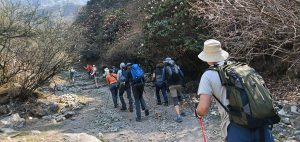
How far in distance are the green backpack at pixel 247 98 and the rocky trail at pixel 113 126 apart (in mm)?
4824

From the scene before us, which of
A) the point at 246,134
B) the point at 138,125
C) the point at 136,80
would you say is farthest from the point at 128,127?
the point at 246,134

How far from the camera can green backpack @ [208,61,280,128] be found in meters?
3.89

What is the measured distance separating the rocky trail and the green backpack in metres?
4.82

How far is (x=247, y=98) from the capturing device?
391cm

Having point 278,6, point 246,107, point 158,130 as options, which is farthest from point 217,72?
point 158,130

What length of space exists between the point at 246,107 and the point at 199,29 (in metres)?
12.5

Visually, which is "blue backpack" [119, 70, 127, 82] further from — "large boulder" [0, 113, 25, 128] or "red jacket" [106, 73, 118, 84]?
"large boulder" [0, 113, 25, 128]

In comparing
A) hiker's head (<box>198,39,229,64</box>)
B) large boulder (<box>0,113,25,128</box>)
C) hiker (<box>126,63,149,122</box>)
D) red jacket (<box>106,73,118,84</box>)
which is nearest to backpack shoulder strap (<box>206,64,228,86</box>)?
hiker's head (<box>198,39,229,64</box>)

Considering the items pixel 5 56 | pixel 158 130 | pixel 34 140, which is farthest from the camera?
pixel 5 56

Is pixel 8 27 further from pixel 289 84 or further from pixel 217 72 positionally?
pixel 217 72

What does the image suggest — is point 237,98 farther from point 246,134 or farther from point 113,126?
point 113,126

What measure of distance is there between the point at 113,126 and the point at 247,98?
341 inches

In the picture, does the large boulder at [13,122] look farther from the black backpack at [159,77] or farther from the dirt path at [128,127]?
the black backpack at [159,77]

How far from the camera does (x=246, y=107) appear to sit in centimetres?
393
